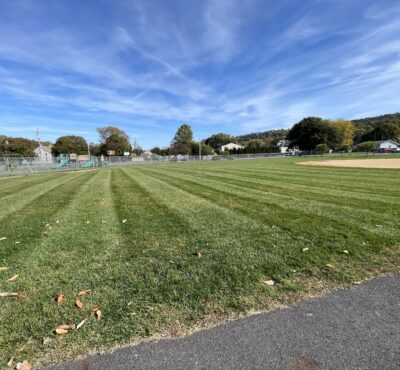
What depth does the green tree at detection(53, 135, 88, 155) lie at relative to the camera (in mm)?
80250

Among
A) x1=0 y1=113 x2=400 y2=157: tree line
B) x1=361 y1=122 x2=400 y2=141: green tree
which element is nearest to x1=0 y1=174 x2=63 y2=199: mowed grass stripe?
x1=0 y1=113 x2=400 y2=157: tree line

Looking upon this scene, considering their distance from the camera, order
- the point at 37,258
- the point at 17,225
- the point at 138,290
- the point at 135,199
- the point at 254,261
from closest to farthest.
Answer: the point at 138,290
the point at 254,261
the point at 37,258
the point at 17,225
the point at 135,199

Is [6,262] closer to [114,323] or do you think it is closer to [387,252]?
[114,323]

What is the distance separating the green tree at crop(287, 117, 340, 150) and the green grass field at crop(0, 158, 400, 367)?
88.0 m

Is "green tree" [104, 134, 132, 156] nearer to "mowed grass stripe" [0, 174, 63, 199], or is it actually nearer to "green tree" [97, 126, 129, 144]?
"green tree" [97, 126, 129, 144]

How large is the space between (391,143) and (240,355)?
115 m

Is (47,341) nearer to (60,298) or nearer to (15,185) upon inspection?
(60,298)

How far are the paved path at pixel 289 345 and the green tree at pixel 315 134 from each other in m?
92.7

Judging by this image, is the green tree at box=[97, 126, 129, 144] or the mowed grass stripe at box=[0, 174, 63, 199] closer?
the mowed grass stripe at box=[0, 174, 63, 199]

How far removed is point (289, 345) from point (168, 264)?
1.87 m

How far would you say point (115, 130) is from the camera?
8769 centimetres

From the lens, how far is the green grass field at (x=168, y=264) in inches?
92.4

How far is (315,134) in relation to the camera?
3354 inches

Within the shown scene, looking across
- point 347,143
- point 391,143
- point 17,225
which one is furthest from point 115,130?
point 391,143
